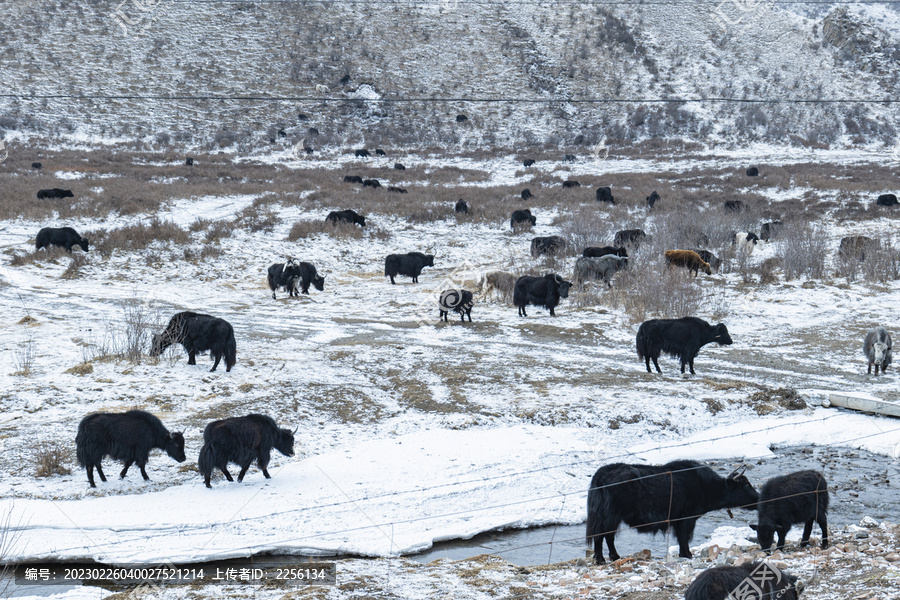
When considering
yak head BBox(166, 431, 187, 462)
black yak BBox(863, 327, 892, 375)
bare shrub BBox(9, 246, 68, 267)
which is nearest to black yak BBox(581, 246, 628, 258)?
black yak BBox(863, 327, 892, 375)

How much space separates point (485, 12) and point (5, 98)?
45.1m

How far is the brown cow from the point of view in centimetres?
2091

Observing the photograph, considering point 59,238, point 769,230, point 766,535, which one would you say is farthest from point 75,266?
point 769,230

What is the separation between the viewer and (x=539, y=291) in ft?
57.2

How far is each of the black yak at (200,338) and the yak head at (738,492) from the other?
8089 millimetres

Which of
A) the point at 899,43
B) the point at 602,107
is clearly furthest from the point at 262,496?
the point at 899,43

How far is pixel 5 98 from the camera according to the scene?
58406mm

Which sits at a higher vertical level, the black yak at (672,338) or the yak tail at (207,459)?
the black yak at (672,338)

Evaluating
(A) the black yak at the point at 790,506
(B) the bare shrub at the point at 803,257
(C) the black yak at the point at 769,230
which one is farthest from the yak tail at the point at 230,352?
(C) the black yak at the point at 769,230

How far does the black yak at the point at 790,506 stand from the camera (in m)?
6.78

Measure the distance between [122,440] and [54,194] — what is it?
25525mm

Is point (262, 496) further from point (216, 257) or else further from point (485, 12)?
point (485, 12)

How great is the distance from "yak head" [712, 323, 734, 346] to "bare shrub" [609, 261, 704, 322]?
2.16 m

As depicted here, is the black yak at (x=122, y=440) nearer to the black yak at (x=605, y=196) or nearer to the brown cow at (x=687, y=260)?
the brown cow at (x=687, y=260)
